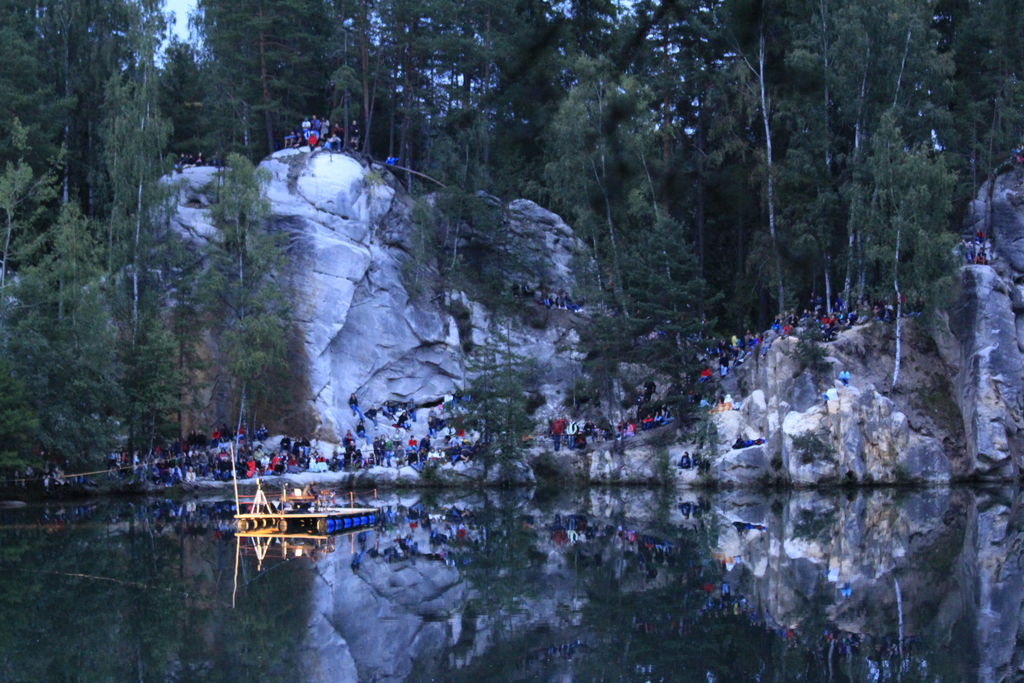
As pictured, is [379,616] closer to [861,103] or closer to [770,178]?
[770,178]

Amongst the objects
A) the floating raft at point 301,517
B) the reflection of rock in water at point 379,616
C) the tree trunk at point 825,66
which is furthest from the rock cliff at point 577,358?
the reflection of rock in water at point 379,616

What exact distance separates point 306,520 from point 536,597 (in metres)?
10.5

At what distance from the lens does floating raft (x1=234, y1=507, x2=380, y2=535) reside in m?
25.7

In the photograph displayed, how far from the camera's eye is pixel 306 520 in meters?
26.4

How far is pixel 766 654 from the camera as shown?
1324 cm

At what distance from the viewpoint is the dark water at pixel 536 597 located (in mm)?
13102

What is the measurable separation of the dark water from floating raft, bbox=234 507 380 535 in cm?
85

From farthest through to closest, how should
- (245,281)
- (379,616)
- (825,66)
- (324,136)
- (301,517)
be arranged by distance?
(324,136), (825,66), (245,281), (301,517), (379,616)

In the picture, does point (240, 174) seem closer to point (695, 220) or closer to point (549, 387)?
point (549, 387)

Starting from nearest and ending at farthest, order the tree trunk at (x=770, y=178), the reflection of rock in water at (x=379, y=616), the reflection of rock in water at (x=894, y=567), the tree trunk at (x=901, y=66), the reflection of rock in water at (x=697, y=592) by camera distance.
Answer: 1. the reflection of rock in water at (x=697, y=592)
2. the reflection of rock in water at (x=379, y=616)
3. the reflection of rock in water at (x=894, y=567)
4. the tree trunk at (x=901, y=66)
5. the tree trunk at (x=770, y=178)

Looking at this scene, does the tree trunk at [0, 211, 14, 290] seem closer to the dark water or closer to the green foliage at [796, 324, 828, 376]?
the dark water

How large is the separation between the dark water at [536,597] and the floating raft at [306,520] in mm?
854

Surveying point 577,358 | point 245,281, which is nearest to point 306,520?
point 245,281

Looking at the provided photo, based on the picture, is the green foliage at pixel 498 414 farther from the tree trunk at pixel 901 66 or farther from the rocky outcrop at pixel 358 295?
the tree trunk at pixel 901 66
